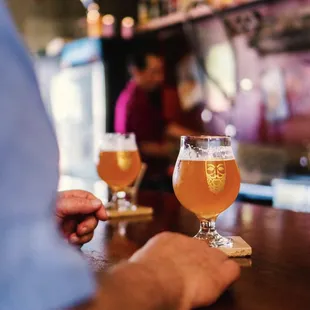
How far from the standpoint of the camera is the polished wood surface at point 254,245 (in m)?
0.83

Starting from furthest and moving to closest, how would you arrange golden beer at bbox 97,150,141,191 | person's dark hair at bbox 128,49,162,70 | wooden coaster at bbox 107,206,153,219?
person's dark hair at bbox 128,49,162,70, golden beer at bbox 97,150,141,191, wooden coaster at bbox 107,206,153,219

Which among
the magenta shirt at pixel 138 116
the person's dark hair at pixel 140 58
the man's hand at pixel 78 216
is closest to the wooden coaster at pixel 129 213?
the man's hand at pixel 78 216

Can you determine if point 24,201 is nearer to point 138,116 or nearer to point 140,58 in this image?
point 138,116

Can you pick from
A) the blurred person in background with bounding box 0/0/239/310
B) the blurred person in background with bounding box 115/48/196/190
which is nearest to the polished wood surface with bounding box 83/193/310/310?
the blurred person in background with bounding box 0/0/239/310

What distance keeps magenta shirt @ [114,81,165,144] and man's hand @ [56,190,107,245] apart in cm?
379

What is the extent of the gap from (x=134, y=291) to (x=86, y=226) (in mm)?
582

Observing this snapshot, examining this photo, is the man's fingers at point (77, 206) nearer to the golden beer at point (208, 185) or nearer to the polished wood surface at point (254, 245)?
the polished wood surface at point (254, 245)

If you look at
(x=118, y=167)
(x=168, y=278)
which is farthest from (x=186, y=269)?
(x=118, y=167)

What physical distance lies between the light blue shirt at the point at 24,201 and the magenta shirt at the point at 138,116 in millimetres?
4467

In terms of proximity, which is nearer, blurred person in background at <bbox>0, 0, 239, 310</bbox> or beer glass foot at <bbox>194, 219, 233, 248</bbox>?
blurred person in background at <bbox>0, 0, 239, 310</bbox>

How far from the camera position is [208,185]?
113 centimetres

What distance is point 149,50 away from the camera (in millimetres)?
5391

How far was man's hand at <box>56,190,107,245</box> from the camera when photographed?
3.89 feet

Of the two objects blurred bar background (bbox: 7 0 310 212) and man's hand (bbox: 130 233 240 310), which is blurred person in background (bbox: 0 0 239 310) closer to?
man's hand (bbox: 130 233 240 310)
